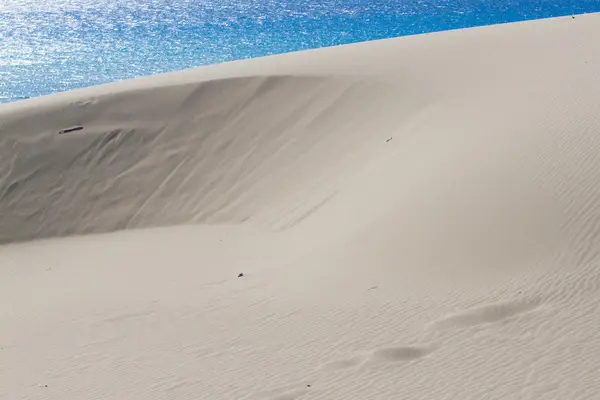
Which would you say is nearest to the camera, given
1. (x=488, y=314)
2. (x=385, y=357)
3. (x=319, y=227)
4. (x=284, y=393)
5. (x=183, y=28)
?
(x=284, y=393)

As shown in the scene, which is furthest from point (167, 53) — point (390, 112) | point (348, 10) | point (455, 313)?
point (455, 313)

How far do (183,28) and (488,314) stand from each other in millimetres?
38407

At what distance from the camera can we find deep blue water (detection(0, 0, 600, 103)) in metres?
32.8

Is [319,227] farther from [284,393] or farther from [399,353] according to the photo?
[284,393]

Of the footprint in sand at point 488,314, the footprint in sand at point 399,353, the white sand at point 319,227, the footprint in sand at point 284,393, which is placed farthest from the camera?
the footprint in sand at point 488,314

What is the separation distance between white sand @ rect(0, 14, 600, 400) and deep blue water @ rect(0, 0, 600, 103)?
1304 cm

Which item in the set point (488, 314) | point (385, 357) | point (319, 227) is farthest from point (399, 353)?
point (319, 227)

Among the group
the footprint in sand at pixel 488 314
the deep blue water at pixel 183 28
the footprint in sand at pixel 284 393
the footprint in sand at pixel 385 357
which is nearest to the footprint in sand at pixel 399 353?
the footprint in sand at pixel 385 357

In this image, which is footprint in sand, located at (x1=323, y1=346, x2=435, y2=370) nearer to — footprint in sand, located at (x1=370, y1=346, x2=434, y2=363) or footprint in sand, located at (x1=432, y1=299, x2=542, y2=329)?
footprint in sand, located at (x1=370, y1=346, x2=434, y2=363)

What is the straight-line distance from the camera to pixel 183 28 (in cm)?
4331

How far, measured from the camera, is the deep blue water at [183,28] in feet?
108

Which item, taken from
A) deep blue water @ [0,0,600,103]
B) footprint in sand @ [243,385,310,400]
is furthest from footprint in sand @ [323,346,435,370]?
deep blue water @ [0,0,600,103]

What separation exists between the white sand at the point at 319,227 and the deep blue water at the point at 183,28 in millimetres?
13036

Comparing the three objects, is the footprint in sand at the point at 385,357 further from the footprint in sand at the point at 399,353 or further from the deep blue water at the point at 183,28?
the deep blue water at the point at 183,28
